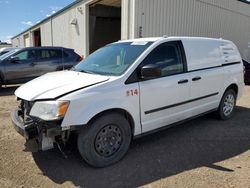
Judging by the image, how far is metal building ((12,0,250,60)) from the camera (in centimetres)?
1186

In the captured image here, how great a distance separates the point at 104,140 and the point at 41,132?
883 millimetres

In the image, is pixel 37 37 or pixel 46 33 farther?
pixel 37 37

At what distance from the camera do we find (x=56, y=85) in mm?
3709

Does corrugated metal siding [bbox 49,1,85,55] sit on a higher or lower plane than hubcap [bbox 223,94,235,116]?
higher

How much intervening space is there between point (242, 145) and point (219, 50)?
2110 millimetres

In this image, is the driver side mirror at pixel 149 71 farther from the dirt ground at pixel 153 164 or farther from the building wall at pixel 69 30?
the building wall at pixel 69 30

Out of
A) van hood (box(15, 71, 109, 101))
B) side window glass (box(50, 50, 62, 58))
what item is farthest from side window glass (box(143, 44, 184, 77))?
side window glass (box(50, 50, 62, 58))

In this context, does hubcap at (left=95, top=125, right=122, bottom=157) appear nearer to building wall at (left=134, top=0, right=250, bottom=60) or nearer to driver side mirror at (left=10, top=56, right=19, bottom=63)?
driver side mirror at (left=10, top=56, right=19, bottom=63)

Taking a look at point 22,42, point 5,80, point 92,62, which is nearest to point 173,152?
point 92,62

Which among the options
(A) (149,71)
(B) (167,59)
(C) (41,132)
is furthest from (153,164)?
(B) (167,59)

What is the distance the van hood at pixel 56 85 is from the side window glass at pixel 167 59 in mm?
945

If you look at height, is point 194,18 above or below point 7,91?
above

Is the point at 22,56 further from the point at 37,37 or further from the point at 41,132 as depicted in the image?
the point at 37,37

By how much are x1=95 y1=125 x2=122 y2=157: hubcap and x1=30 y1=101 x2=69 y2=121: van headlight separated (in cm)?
66
